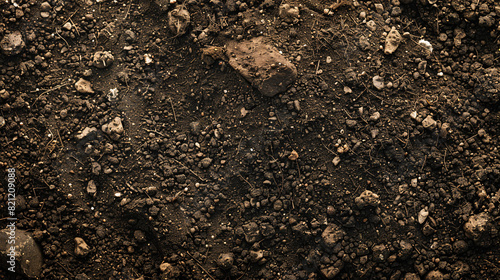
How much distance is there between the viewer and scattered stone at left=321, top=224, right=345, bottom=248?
2658mm

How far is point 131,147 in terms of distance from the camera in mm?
2736

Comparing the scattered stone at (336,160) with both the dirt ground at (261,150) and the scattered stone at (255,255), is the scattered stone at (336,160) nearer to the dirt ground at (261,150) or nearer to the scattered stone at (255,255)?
the dirt ground at (261,150)

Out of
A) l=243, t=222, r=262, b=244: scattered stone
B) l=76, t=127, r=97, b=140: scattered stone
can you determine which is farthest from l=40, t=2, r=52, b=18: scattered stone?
l=243, t=222, r=262, b=244: scattered stone

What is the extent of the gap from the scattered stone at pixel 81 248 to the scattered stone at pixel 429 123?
2741 millimetres

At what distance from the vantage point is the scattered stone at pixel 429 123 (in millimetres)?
2672

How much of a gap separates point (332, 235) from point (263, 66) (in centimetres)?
136

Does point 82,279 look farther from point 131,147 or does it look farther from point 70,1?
point 70,1

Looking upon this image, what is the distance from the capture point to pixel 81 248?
271 cm

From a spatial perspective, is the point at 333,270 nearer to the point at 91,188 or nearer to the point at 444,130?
the point at 444,130

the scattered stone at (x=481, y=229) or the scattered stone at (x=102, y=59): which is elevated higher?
the scattered stone at (x=102, y=59)

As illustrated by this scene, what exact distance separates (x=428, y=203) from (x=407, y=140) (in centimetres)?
51

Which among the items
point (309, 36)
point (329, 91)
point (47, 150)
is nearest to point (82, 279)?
point (47, 150)

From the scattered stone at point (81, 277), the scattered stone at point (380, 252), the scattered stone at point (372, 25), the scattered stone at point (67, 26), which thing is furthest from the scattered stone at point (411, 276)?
the scattered stone at point (67, 26)

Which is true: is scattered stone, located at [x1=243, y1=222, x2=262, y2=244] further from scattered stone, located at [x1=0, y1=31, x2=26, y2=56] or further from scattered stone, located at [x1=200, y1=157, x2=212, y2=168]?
scattered stone, located at [x1=0, y1=31, x2=26, y2=56]
